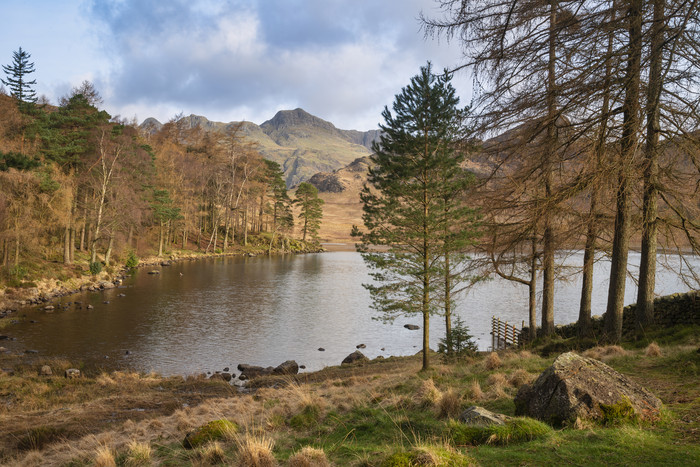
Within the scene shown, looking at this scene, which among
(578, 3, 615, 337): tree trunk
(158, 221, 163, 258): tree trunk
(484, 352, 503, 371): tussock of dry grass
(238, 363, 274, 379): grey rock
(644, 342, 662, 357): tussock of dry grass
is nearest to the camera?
(578, 3, 615, 337): tree trunk

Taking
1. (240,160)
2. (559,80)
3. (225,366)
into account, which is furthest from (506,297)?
(240,160)

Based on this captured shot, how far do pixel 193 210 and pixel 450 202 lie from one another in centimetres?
5464

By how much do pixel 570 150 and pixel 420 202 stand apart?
7691 mm

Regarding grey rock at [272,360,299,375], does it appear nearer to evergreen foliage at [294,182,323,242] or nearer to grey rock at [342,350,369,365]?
grey rock at [342,350,369,365]

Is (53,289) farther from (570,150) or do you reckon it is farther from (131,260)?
(570,150)

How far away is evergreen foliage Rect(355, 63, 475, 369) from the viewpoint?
1627 centimetres

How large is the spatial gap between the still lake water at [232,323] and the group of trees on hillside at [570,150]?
7.11ft

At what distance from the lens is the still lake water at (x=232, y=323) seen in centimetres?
1969

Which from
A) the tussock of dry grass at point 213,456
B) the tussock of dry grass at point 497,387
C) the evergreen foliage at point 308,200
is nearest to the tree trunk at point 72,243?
the tussock of dry grass at point 213,456

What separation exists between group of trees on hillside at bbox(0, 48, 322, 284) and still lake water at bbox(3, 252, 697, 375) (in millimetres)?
6012

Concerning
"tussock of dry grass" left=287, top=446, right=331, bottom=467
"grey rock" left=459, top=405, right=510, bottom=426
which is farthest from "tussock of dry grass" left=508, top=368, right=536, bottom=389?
"tussock of dry grass" left=287, top=446, right=331, bottom=467

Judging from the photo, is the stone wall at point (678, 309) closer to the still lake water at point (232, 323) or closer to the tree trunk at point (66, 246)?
the still lake water at point (232, 323)

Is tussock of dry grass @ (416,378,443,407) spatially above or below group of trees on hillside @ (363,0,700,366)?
below

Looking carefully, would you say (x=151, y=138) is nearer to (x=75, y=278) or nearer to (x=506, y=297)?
(x=75, y=278)
